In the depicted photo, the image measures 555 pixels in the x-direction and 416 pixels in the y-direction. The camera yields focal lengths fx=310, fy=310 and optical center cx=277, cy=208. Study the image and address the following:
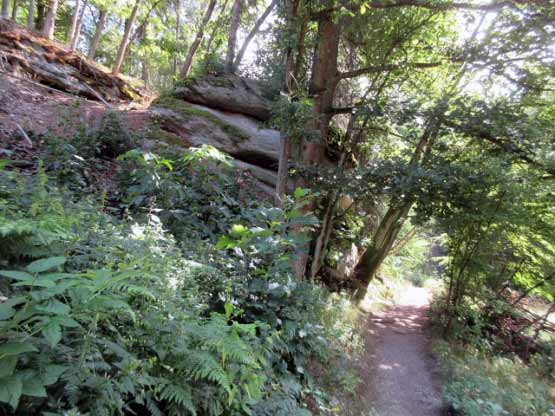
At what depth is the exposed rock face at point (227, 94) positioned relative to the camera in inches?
333

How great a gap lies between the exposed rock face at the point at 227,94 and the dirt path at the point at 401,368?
21.4ft

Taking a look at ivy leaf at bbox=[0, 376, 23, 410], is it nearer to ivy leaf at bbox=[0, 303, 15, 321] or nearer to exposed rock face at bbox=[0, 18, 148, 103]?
ivy leaf at bbox=[0, 303, 15, 321]

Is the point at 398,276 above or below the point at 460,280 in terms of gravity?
below

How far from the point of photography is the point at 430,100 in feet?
22.2

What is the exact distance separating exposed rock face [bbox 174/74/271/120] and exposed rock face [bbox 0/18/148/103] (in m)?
2.48

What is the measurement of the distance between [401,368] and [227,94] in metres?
7.92

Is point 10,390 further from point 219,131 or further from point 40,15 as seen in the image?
point 40,15

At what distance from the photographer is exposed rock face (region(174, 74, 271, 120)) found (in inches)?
333

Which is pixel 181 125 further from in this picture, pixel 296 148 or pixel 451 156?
pixel 451 156

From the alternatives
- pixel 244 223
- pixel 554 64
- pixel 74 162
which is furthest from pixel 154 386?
pixel 554 64

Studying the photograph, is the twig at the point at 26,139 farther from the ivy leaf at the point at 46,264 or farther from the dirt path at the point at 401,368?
the dirt path at the point at 401,368

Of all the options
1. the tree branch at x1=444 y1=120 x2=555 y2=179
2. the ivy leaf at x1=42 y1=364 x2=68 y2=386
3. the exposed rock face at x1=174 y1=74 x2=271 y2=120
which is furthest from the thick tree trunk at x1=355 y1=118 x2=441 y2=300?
the ivy leaf at x1=42 y1=364 x2=68 y2=386

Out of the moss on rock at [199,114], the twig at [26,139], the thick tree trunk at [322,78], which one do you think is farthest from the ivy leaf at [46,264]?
the moss on rock at [199,114]

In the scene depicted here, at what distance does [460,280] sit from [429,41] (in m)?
5.89
